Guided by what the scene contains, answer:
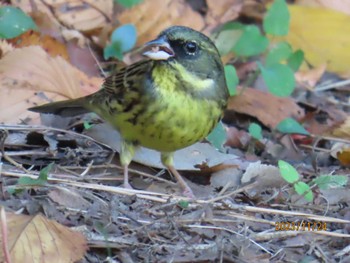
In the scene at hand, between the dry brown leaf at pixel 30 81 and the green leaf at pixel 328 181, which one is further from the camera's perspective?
the dry brown leaf at pixel 30 81

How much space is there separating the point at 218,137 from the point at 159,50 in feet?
2.65

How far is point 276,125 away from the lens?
5.71 meters

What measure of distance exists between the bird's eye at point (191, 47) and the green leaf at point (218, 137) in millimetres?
599

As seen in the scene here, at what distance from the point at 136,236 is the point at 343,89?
115 inches

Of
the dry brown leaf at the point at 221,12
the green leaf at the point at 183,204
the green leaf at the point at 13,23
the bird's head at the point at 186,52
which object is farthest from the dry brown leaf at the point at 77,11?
the green leaf at the point at 183,204

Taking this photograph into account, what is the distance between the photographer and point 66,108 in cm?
500

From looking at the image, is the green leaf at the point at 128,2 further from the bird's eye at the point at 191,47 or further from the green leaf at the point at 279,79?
the bird's eye at the point at 191,47

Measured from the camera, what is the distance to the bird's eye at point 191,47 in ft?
14.5

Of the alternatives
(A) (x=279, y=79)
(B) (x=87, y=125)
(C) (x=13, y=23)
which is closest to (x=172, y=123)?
(B) (x=87, y=125)

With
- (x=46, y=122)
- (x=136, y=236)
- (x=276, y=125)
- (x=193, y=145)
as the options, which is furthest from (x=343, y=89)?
(x=136, y=236)

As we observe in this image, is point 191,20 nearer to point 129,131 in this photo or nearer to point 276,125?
point 276,125

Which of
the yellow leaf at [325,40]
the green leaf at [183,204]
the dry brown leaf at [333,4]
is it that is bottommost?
the yellow leaf at [325,40]

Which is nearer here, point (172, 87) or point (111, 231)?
point (111, 231)

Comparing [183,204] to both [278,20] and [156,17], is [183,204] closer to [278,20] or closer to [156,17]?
[278,20]
